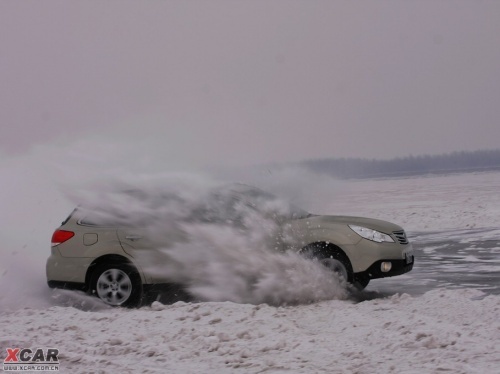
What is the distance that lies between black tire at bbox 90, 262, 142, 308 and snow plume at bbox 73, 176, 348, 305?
261 millimetres

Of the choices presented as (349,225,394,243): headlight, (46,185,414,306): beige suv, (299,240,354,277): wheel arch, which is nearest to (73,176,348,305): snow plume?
(46,185,414,306): beige suv

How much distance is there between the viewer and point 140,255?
8.84 meters

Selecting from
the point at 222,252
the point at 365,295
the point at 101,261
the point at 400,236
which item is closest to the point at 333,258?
the point at 365,295

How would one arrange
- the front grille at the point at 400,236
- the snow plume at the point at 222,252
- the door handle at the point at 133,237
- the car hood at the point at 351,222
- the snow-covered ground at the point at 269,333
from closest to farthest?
the snow-covered ground at the point at 269,333, the snow plume at the point at 222,252, the door handle at the point at 133,237, the car hood at the point at 351,222, the front grille at the point at 400,236

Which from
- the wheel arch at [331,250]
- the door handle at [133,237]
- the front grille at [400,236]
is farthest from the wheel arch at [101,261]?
the front grille at [400,236]

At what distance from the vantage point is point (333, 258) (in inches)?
353

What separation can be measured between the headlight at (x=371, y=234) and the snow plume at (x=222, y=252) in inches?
27.2

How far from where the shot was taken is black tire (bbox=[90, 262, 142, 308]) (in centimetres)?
886

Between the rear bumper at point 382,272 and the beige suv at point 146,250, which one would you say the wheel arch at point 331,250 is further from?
the rear bumper at point 382,272

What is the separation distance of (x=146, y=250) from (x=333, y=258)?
2.49 meters

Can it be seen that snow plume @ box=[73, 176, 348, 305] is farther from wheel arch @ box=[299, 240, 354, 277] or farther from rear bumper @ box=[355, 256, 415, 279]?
rear bumper @ box=[355, 256, 415, 279]

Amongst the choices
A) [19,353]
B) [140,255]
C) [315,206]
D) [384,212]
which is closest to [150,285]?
[140,255]

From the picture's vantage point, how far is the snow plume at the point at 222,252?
879 cm

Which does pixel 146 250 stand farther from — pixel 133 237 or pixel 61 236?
pixel 61 236
